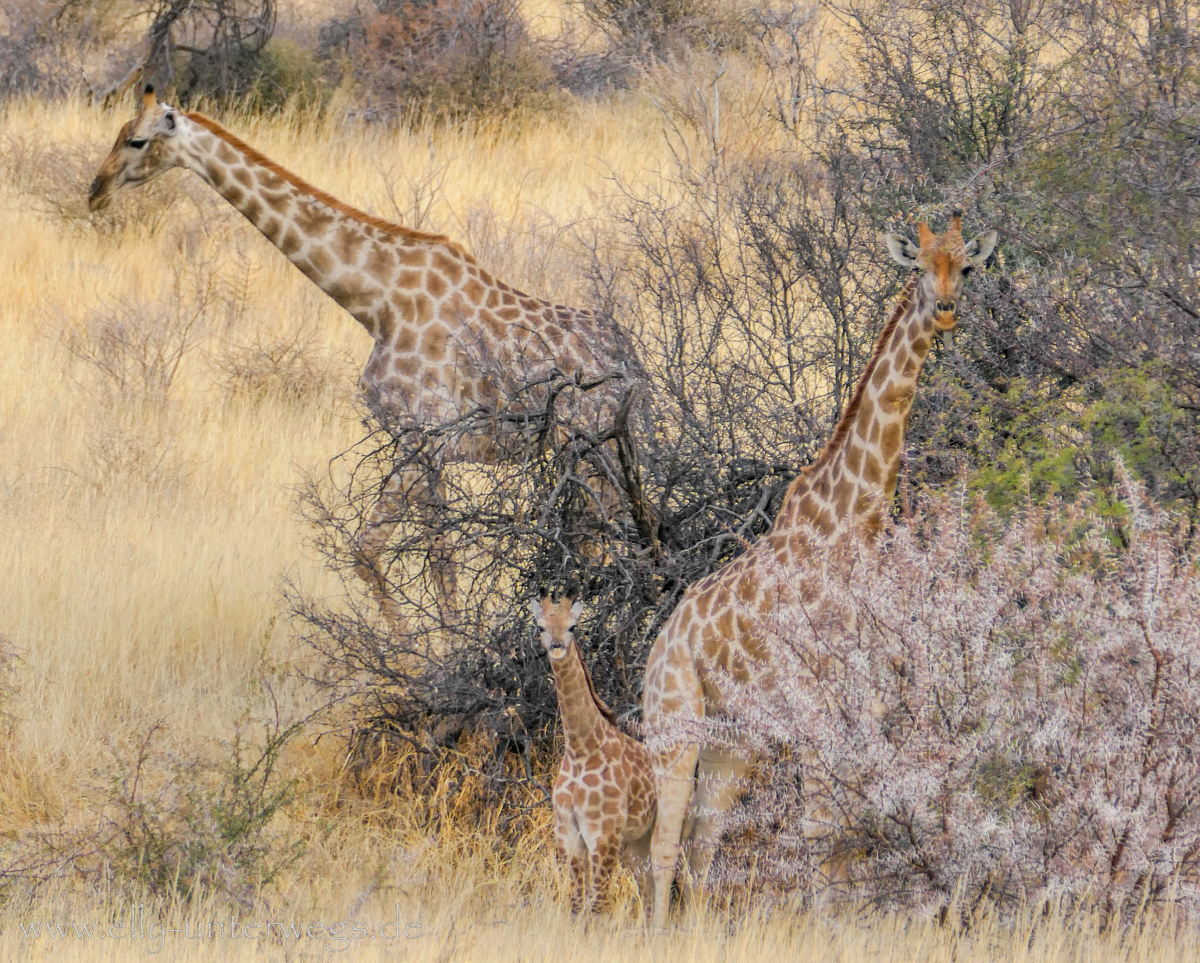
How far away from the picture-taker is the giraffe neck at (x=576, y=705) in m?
5.63

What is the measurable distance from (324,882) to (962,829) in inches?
87.3

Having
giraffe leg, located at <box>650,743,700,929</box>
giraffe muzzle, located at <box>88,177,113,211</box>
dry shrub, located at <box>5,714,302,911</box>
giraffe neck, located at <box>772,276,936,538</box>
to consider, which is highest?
giraffe muzzle, located at <box>88,177,113,211</box>

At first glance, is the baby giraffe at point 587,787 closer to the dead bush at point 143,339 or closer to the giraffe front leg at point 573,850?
the giraffe front leg at point 573,850

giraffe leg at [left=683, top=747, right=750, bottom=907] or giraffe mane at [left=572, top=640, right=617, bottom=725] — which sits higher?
giraffe mane at [left=572, top=640, right=617, bottom=725]

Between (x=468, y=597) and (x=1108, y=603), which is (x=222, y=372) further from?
(x=1108, y=603)

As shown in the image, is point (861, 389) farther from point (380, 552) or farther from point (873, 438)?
point (380, 552)

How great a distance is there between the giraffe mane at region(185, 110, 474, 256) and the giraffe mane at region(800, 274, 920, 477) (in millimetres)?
3442

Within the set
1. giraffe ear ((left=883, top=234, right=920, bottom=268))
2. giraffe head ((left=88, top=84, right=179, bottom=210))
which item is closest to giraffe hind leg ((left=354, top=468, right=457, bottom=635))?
giraffe ear ((left=883, top=234, right=920, bottom=268))

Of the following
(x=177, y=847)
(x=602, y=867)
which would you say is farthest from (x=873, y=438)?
(x=177, y=847)

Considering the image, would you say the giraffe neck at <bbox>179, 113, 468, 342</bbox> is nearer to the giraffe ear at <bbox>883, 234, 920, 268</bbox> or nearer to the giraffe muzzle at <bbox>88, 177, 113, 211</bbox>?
the giraffe muzzle at <bbox>88, 177, 113, 211</bbox>

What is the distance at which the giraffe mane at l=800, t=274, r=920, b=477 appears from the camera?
18.2ft

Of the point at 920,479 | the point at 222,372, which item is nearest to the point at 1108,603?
the point at 920,479

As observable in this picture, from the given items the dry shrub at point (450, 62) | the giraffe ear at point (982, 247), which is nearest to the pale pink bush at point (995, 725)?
the giraffe ear at point (982, 247)

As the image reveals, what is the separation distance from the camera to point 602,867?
561 centimetres
